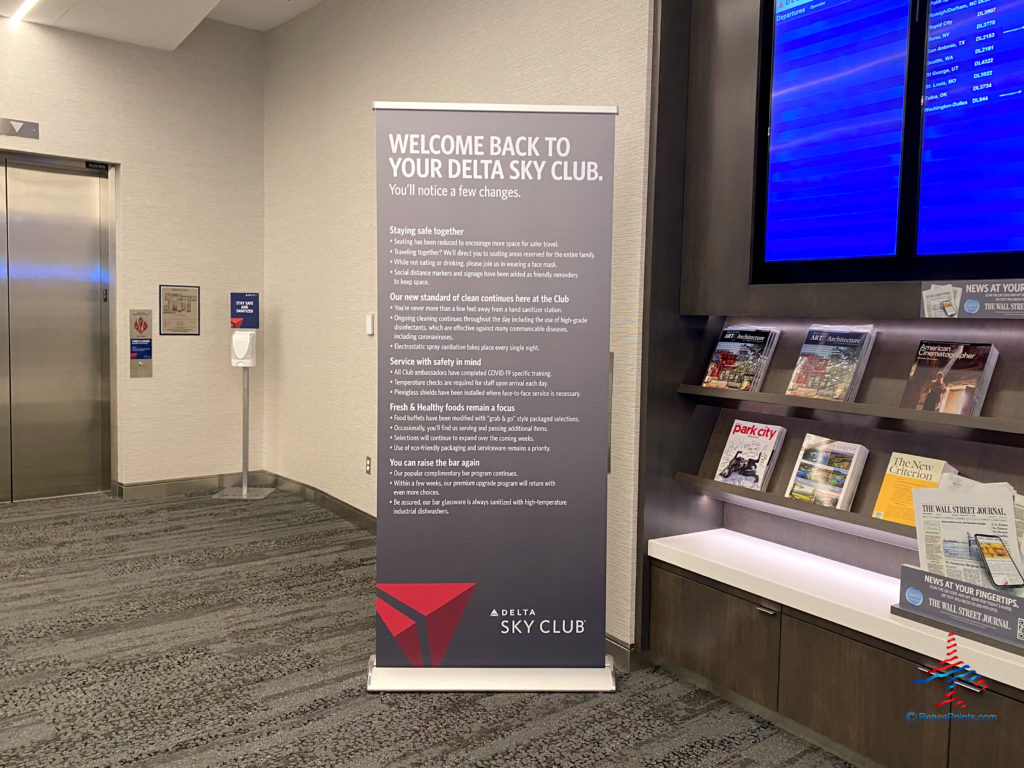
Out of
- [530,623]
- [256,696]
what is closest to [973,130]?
[530,623]

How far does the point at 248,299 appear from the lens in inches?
238

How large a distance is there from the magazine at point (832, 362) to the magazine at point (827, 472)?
19 cm

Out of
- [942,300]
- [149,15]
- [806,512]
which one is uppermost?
[149,15]

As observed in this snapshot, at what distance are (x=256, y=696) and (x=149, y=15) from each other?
4179 millimetres

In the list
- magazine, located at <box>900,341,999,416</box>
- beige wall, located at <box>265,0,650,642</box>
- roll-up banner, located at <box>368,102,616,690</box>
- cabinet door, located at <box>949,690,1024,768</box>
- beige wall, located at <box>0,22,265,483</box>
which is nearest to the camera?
cabinet door, located at <box>949,690,1024,768</box>

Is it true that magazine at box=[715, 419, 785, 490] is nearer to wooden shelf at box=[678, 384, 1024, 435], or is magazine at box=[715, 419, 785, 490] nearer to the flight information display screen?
wooden shelf at box=[678, 384, 1024, 435]

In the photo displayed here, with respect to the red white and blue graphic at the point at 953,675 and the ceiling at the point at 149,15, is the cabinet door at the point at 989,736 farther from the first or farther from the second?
the ceiling at the point at 149,15

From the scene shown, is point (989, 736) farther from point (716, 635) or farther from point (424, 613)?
point (424, 613)

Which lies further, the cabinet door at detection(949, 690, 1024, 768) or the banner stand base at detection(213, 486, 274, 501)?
the banner stand base at detection(213, 486, 274, 501)

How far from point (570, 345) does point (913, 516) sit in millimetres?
1270

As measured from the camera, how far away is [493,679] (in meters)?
3.04

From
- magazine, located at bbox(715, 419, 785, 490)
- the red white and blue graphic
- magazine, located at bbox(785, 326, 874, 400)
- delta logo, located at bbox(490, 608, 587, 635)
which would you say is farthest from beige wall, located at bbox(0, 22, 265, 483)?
the red white and blue graphic

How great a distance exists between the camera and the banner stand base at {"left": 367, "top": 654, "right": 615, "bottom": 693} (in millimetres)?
3000

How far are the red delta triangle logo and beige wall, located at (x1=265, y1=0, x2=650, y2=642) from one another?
26.9 inches
